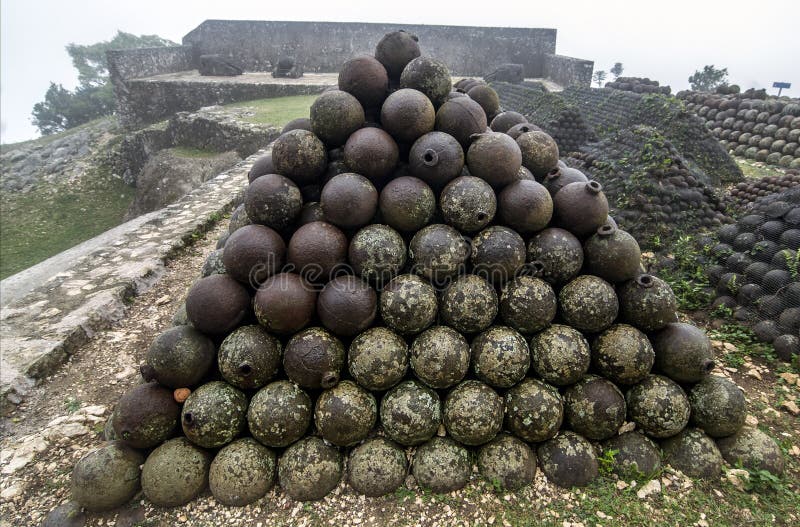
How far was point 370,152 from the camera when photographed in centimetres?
309

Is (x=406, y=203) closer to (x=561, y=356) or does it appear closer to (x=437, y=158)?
(x=437, y=158)

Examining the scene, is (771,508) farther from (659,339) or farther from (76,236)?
(76,236)

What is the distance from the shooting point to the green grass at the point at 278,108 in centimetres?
1389

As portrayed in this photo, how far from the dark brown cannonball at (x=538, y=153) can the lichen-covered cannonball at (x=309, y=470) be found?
2.66m

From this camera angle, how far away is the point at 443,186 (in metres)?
3.27

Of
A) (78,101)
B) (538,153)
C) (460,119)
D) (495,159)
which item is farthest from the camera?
(78,101)

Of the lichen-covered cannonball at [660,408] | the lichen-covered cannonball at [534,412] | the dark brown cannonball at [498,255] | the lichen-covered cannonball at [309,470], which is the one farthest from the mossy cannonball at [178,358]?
the lichen-covered cannonball at [660,408]

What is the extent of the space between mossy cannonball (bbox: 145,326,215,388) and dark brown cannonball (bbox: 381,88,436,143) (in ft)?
6.73

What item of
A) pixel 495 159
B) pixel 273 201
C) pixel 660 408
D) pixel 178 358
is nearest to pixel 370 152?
pixel 273 201

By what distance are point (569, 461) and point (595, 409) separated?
0.37 metres

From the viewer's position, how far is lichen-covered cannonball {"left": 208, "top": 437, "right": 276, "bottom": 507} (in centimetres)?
272

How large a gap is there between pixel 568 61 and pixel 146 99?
19.2 metres

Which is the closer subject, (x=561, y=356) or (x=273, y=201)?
(x=561, y=356)

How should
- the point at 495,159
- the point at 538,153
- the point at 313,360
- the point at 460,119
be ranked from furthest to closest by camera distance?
the point at 538,153
the point at 460,119
the point at 495,159
the point at 313,360
